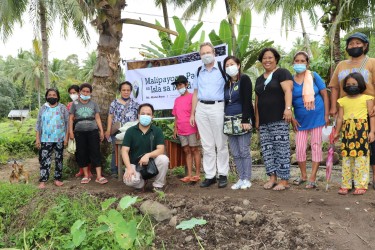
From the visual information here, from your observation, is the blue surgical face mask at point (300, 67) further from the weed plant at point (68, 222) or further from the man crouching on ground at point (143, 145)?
the weed plant at point (68, 222)

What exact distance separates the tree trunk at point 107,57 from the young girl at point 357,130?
3828mm

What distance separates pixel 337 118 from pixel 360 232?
1.55 m

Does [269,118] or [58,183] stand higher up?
[269,118]

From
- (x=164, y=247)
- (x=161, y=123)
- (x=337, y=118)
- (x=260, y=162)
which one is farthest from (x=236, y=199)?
(x=260, y=162)

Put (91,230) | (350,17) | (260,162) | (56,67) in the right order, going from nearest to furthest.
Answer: (91,230), (260,162), (350,17), (56,67)

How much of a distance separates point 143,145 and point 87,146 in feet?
4.16

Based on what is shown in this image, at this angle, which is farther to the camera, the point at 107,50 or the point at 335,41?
the point at 335,41

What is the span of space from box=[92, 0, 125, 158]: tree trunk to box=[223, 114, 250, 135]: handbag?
256cm

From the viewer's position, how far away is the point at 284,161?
4.57 meters

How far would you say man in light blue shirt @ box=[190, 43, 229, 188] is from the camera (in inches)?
190

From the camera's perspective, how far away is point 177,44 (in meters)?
7.92

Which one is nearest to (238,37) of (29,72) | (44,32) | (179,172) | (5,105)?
(179,172)

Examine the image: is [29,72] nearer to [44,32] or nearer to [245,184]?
[44,32]

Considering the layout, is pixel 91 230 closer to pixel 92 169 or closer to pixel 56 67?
pixel 92 169
